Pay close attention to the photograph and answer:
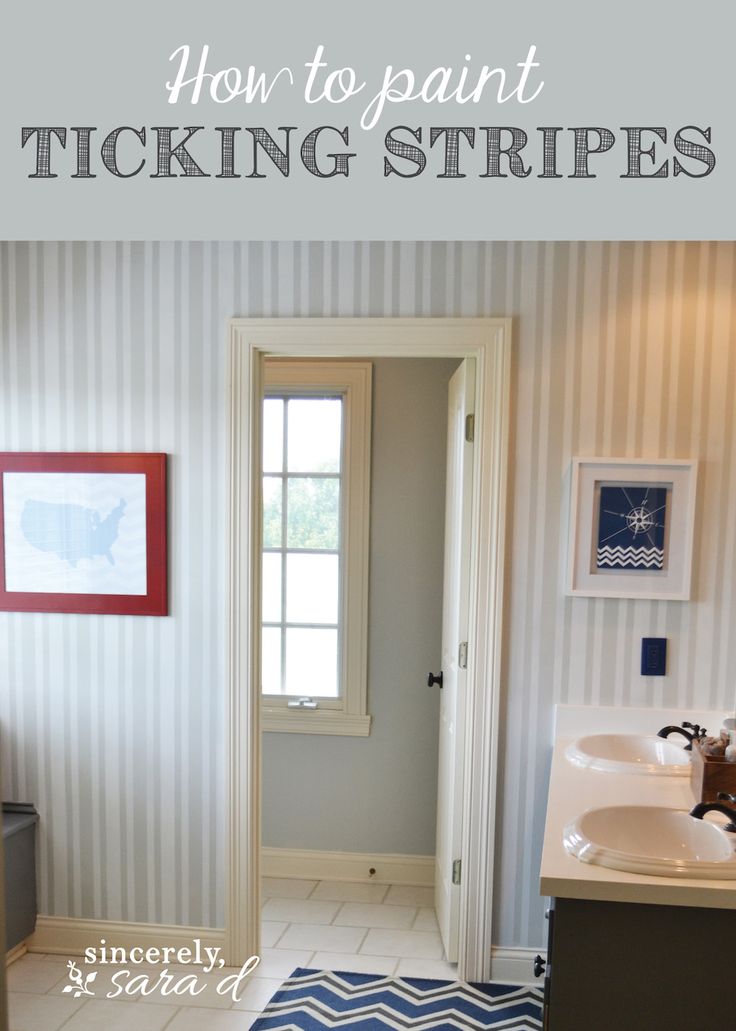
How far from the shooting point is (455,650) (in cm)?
319

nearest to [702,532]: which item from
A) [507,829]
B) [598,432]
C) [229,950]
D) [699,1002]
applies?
[598,432]

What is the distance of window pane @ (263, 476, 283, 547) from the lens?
3.98 metres

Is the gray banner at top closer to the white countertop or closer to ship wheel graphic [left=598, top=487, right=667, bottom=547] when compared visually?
the white countertop

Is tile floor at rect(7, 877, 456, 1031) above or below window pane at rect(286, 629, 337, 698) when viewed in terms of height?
below

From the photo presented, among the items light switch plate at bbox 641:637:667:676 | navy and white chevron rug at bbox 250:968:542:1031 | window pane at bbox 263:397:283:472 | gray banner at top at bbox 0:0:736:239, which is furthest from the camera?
window pane at bbox 263:397:283:472

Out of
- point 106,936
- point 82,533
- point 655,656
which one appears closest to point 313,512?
point 82,533

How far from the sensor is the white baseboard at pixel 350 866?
386 cm

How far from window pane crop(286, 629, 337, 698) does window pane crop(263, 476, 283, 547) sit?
1.29 ft

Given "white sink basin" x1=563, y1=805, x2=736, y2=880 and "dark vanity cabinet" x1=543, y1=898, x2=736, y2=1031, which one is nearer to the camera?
"dark vanity cabinet" x1=543, y1=898, x2=736, y2=1031

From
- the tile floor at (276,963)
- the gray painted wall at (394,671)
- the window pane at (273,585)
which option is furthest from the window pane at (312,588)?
the tile floor at (276,963)

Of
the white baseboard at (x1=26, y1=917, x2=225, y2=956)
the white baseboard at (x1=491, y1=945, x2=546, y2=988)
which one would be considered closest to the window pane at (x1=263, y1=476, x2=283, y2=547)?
the white baseboard at (x1=26, y1=917, x2=225, y2=956)

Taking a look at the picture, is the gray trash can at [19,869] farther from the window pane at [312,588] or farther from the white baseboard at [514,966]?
the white baseboard at [514,966]

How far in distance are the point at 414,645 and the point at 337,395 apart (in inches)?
42.1

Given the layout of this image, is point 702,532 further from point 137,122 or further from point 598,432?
point 137,122
